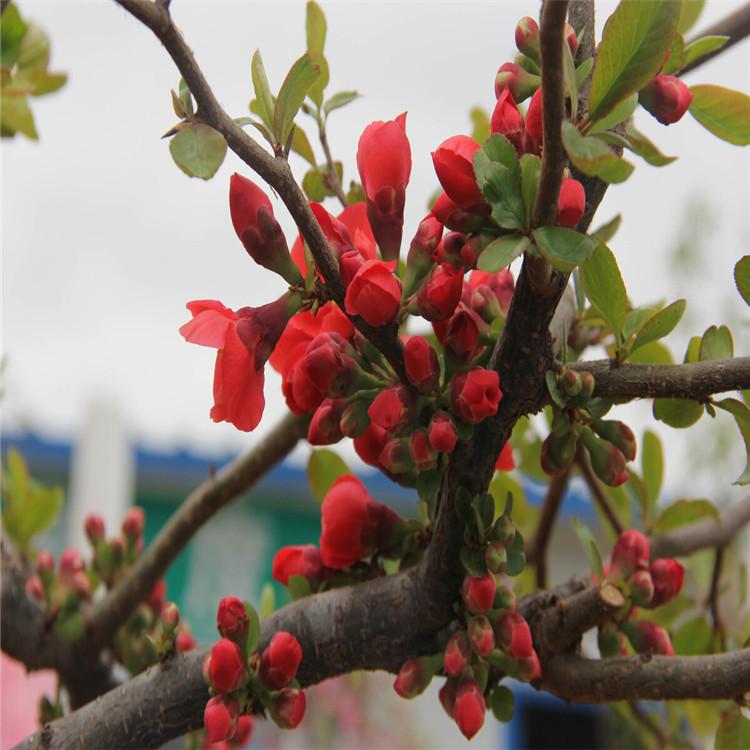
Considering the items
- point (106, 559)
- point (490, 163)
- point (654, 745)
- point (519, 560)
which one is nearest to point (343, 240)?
point (490, 163)

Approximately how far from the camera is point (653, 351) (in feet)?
1.93

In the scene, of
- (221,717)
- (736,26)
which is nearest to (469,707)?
(221,717)

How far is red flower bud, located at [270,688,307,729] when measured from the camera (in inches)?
18.1

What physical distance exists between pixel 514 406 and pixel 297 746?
12.8 feet

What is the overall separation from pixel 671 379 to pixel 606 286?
63 millimetres

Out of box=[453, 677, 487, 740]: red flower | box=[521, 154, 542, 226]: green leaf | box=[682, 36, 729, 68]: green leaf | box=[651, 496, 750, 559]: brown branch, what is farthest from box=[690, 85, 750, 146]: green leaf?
box=[651, 496, 750, 559]: brown branch

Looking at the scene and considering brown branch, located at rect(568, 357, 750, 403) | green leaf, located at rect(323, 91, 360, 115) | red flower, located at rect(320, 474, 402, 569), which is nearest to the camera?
brown branch, located at rect(568, 357, 750, 403)

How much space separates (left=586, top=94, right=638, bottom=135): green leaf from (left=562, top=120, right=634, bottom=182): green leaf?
0.07 feet

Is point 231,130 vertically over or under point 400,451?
over

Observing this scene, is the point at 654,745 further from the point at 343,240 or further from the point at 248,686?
the point at 343,240

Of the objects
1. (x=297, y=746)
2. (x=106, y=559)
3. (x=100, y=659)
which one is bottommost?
(x=297, y=746)

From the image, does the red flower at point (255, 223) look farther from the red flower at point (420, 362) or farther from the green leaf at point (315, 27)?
the green leaf at point (315, 27)

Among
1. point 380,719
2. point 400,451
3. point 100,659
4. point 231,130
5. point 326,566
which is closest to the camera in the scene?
point 231,130

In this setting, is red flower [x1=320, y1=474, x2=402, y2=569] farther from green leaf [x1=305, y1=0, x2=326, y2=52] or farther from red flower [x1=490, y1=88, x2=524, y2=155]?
green leaf [x1=305, y1=0, x2=326, y2=52]
